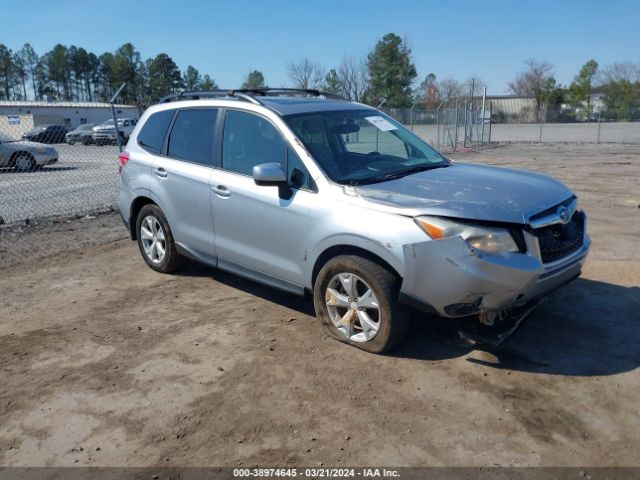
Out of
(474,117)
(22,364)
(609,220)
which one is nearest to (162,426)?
(22,364)

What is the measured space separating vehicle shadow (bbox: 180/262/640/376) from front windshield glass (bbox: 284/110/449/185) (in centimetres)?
125

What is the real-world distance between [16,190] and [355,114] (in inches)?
456

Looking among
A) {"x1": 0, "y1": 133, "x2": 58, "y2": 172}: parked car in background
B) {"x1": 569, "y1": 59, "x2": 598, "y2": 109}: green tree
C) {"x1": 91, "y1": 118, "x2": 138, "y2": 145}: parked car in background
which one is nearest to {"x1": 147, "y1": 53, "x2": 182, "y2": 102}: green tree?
{"x1": 91, "y1": 118, "x2": 138, "y2": 145}: parked car in background

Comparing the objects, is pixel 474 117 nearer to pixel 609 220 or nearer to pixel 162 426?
pixel 609 220

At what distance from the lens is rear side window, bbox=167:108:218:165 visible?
5188mm

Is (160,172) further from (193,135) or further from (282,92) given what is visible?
(282,92)

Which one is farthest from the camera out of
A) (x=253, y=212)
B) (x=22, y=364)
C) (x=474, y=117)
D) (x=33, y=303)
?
(x=474, y=117)

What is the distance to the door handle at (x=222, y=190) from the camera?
15.9ft

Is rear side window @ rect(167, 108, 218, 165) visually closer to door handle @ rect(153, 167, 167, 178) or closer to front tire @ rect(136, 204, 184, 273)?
door handle @ rect(153, 167, 167, 178)

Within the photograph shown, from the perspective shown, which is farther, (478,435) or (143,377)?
(143,377)

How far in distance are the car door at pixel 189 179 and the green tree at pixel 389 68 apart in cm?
5888

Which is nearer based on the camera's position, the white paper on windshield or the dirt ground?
the dirt ground

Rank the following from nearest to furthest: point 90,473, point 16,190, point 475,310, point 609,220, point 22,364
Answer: point 90,473
point 475,310
point 22,364
point 609,220
point 16,190

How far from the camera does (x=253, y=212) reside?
15.2 ft
